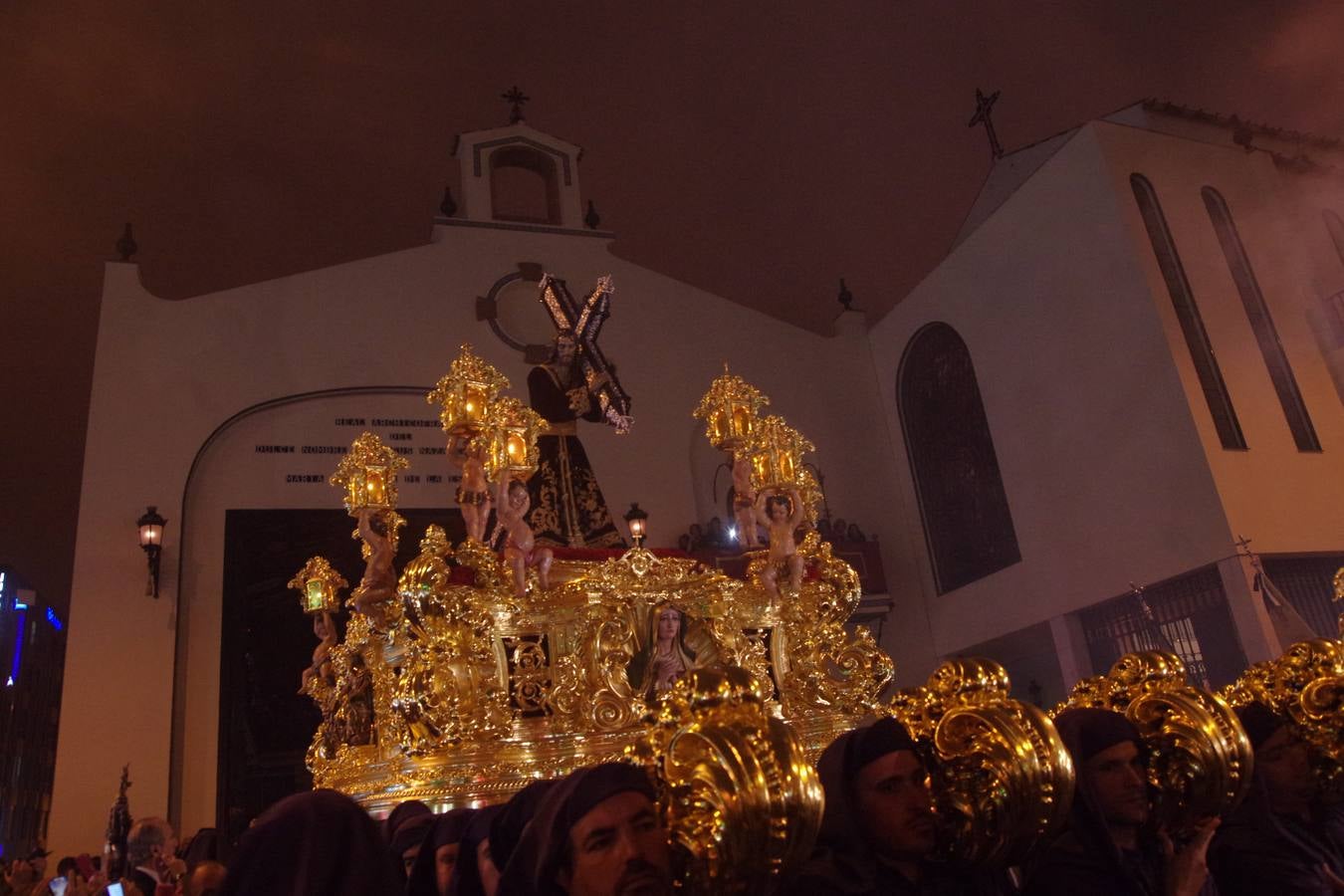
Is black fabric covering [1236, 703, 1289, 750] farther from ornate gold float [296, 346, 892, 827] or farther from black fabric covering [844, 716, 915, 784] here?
ornate gold float [296, 346, 892, 827]

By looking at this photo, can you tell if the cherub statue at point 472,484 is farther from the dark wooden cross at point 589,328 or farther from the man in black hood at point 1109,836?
the man in black hood at point 1109,836

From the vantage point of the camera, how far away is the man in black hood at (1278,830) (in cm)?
271

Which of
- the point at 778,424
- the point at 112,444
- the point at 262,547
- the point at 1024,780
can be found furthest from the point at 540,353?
the point at 1024,780

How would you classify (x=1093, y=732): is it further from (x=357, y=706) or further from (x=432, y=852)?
(x=357, y=706)

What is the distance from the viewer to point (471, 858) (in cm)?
235

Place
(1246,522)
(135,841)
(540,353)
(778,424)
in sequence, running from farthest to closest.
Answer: (540,353) < (1246,522) < (778,424) < (135,841)

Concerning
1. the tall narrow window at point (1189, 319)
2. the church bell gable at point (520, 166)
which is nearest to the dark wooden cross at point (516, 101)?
the church bell gable at point (520, 166)

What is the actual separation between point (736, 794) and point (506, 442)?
14.3 ft

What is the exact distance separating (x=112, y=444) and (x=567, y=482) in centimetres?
613

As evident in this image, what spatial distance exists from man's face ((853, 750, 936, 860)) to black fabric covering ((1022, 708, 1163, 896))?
453 mm

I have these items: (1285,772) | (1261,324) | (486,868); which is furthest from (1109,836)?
(1261,324)

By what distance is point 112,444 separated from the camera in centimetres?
1047

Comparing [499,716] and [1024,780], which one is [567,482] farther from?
[1024,780]

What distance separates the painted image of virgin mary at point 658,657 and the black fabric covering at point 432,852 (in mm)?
2518
